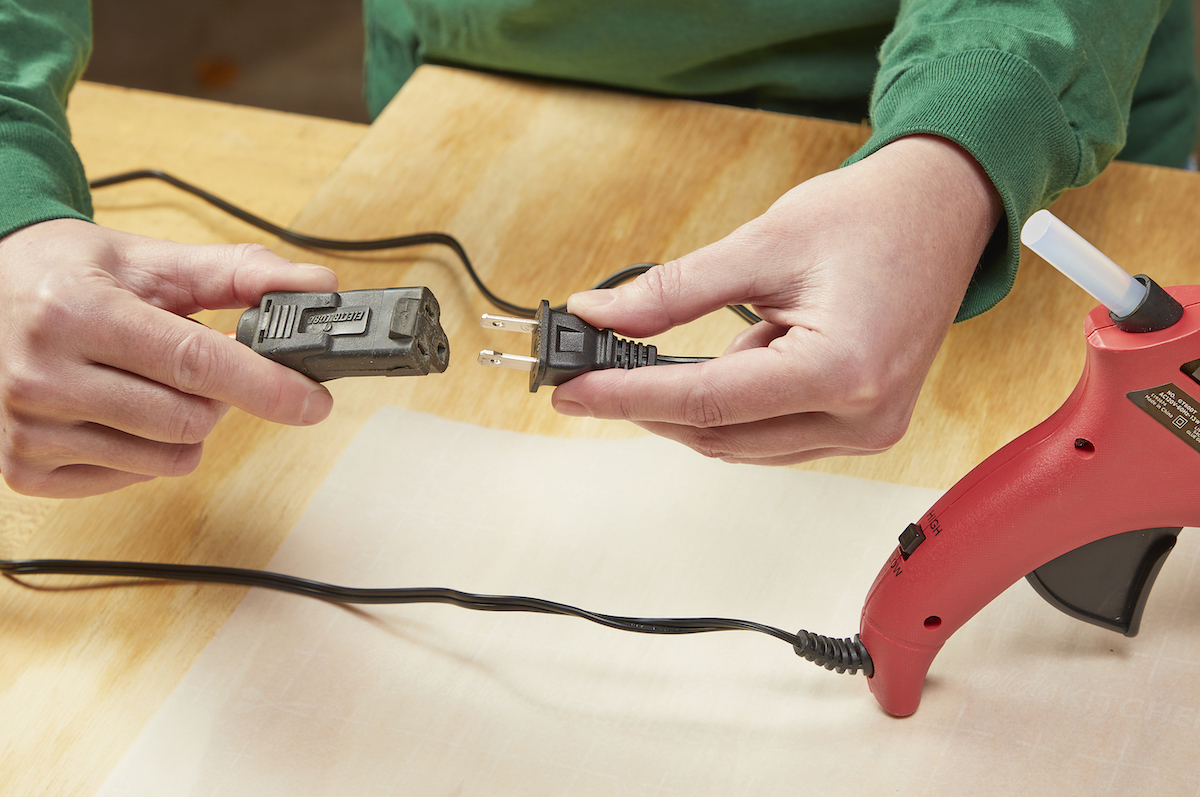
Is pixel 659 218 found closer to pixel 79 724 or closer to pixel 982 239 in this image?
pixel 982 239

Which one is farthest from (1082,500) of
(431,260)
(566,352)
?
(431,260)

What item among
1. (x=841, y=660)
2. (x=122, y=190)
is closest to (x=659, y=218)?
(x=841, y=660)

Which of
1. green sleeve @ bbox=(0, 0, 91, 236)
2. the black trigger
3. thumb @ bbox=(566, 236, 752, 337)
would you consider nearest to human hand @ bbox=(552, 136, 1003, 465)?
thumb @ bbox=(566, 236, 752, 337)

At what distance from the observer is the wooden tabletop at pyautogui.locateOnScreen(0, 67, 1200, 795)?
19.7 inches

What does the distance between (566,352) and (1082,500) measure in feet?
0.81

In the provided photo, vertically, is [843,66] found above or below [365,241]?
above

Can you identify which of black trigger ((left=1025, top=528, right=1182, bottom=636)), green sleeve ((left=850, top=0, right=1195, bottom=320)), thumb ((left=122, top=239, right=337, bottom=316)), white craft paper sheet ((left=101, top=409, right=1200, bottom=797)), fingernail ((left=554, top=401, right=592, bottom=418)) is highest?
green sleeve ((left=850, top=0, right=1195, bottom=320))

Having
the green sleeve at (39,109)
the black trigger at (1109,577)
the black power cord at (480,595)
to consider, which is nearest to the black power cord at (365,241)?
the black power cord at (480,595)

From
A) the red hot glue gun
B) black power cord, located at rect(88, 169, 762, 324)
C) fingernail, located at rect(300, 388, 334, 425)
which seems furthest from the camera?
black power cord, located at rect(88, 169, 762, 324)

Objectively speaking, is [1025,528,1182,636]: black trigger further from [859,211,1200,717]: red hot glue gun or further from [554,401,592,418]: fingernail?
[554,401,592,418]: fingernail

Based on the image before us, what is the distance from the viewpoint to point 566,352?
43 centimetres

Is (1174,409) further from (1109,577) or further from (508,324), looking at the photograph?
(508,324)

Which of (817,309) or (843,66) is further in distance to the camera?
(843,66)

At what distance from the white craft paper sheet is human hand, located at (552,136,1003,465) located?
95mm
